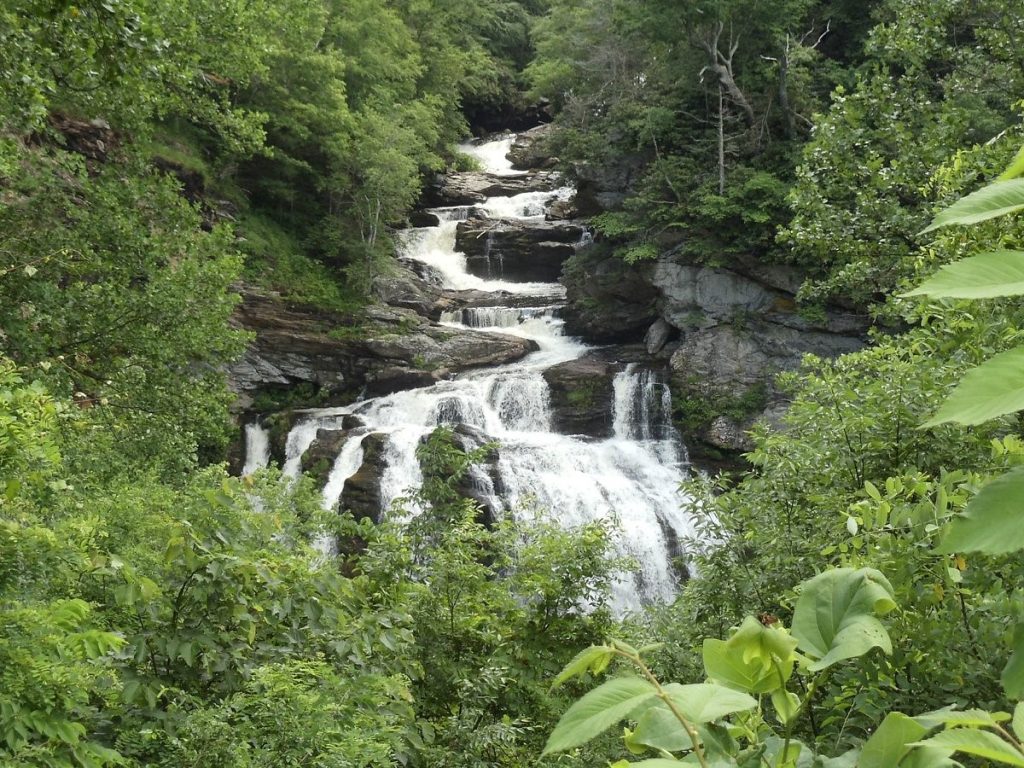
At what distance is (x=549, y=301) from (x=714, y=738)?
23997mm

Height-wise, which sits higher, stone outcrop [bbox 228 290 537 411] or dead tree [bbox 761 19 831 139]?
dead tree [bbox 761 19 831 139]

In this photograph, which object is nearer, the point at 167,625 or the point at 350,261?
the point at 167,625

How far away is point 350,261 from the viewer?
2420cm

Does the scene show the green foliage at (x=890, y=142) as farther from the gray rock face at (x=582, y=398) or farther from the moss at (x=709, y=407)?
the gray rock face at (x=582, y=398)

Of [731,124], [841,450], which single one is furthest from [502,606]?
[731,124]

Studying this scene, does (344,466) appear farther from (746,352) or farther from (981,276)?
(981,276)

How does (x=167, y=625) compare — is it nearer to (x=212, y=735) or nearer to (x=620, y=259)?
(x=212, y=735)

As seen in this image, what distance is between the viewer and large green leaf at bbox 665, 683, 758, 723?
0.80 meters

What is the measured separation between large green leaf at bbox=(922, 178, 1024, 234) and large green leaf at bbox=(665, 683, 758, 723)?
0.54 metres

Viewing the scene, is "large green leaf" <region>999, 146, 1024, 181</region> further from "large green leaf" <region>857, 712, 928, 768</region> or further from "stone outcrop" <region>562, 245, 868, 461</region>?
"stone outcrop" <region>562, 245, 868, 461</region>

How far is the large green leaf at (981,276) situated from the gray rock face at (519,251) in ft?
85.8

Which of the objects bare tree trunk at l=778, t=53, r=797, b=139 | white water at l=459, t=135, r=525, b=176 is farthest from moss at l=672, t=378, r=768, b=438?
white water at l=459, t=135, r=525, b=176

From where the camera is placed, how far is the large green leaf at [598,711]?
0.73 m

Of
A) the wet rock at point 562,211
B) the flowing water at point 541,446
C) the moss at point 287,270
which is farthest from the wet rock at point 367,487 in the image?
the wet rock at point 562,211
